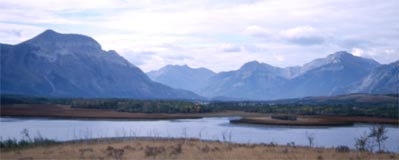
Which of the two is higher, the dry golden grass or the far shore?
the far shore

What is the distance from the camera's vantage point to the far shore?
397ft

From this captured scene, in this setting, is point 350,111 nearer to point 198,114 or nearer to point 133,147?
point 198,114

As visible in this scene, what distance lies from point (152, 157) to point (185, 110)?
11624 centimetres

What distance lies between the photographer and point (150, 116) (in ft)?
467

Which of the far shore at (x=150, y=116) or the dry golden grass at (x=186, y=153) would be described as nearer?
the dry golden grass at (x=186, y=153)

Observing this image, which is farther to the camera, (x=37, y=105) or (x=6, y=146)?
(x=37, y=105)

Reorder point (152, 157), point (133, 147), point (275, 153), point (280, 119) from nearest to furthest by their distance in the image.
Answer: point (152, 157) < point (275, 153) < point (133, 147) < point (280, 119)

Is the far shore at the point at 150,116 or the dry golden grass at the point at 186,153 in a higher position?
the far shore at the point at 150,116

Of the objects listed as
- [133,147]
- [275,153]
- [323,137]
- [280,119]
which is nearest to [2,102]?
[280,119]

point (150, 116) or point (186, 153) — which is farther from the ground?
point (150, 116)

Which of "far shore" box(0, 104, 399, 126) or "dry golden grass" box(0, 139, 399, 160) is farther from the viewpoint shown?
"far shore" box(0, 104, 399, 126)

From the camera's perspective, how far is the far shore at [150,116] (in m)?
121

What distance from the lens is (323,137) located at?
86.0 metres

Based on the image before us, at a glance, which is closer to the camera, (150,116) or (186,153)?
(186,153)
